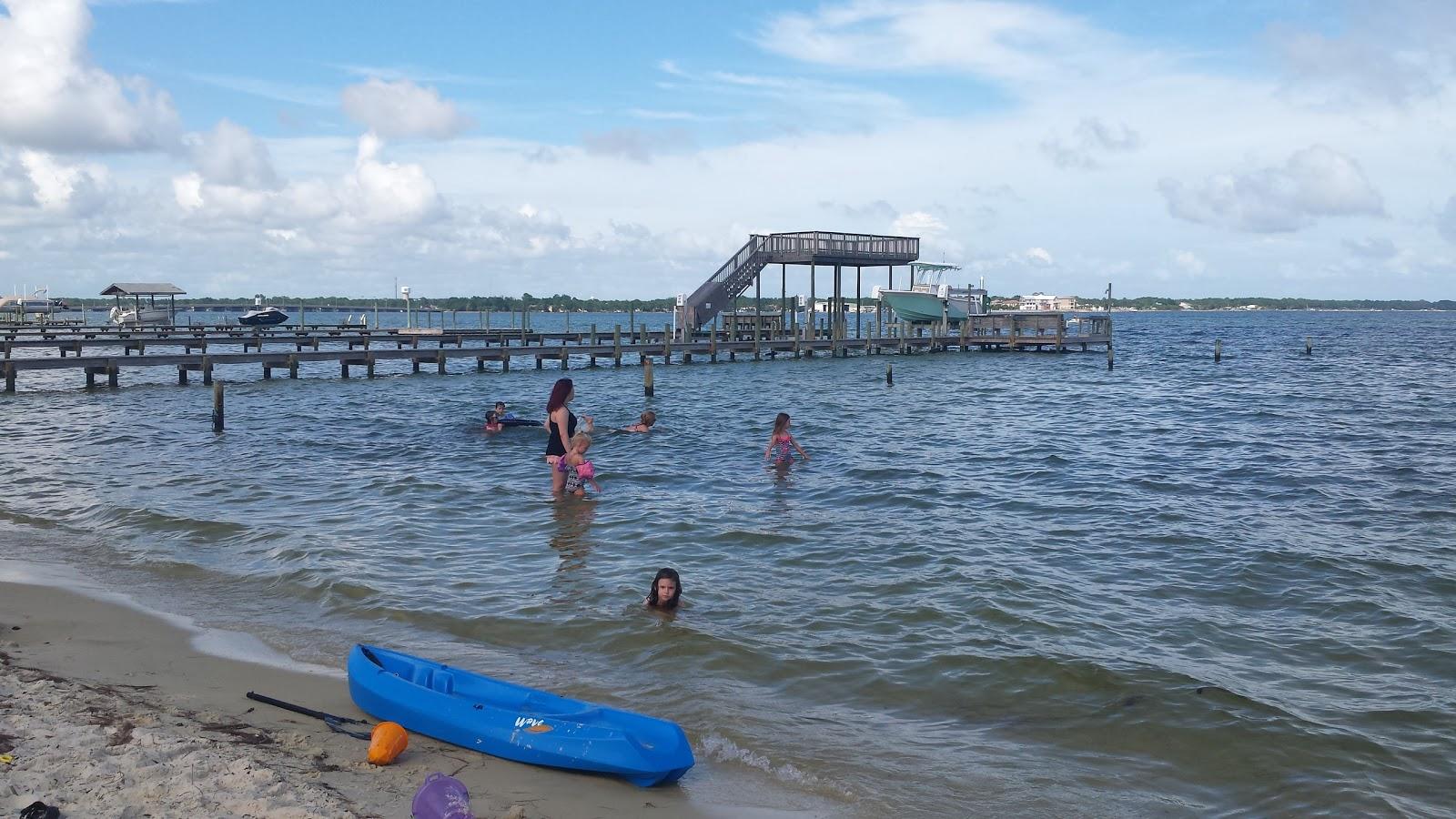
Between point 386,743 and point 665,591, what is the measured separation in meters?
4.01

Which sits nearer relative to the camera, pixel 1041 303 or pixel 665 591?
pixel 665 591

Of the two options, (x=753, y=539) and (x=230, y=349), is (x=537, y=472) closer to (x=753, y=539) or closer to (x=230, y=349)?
(x=753, y=539)

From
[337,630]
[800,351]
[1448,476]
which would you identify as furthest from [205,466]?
[800,351]

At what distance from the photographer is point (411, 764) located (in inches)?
250

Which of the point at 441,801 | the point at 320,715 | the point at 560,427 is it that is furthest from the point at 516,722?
the point at 560,427

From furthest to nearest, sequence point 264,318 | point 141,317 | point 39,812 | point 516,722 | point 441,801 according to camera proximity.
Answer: point 264,318, point 141,317, point 516,722, point 441,801, point 39,812

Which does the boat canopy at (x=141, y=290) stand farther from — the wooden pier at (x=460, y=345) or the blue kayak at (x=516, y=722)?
the blue kayak at (x=516, y=722)

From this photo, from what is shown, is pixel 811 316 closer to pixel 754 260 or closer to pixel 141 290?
pixel 754 260

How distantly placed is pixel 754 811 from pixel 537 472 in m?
13.0

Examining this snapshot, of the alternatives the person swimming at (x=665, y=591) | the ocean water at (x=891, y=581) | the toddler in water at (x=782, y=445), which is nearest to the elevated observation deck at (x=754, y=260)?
the ocean water at (x=891, y=581)

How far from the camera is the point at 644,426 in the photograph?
23672mm

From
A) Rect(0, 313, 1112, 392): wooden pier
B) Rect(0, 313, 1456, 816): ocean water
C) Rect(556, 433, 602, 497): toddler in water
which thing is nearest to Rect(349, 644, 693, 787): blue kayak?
Rect(0, 313, 1456, 816): ocean water

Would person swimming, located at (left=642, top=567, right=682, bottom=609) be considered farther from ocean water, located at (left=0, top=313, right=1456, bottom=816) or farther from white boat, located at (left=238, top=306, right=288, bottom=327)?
white boat, located at (left=238, top=306, right=288, bottom=327)

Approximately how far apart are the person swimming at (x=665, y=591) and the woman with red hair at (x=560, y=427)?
5.05m
